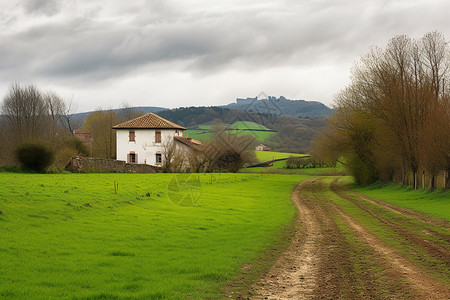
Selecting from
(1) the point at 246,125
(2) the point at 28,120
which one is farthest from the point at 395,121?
(2) the point at 28,120

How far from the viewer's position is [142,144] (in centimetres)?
7181

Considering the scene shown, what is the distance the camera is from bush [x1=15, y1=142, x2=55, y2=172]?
1705 inches

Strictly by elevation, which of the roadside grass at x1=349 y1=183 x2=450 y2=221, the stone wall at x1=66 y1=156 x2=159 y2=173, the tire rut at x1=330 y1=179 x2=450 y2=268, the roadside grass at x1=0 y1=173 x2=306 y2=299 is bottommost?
the roadside grass at x1=349 y1=183 x2=450 y2=221

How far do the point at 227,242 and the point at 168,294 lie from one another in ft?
19.9

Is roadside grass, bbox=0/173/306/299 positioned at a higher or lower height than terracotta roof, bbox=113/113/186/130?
lower

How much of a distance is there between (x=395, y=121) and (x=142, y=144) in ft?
149

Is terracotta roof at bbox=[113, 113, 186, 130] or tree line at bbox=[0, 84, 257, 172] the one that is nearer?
tree line at bbox=[0, 84, 257, 172]

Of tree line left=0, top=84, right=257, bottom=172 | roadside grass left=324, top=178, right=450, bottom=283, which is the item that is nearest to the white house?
tree line left=0, top=84, right=257, bottom=172

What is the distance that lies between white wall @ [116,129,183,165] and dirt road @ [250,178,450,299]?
54.8m

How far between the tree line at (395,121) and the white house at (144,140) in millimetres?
31760

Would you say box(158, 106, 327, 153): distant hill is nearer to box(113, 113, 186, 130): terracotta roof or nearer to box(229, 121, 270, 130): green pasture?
box(229, 121, 270, 130): green pasture

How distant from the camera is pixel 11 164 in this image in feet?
147

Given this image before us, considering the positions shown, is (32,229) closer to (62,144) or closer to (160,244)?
(160,244)

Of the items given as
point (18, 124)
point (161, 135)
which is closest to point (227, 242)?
point (161, 135)
